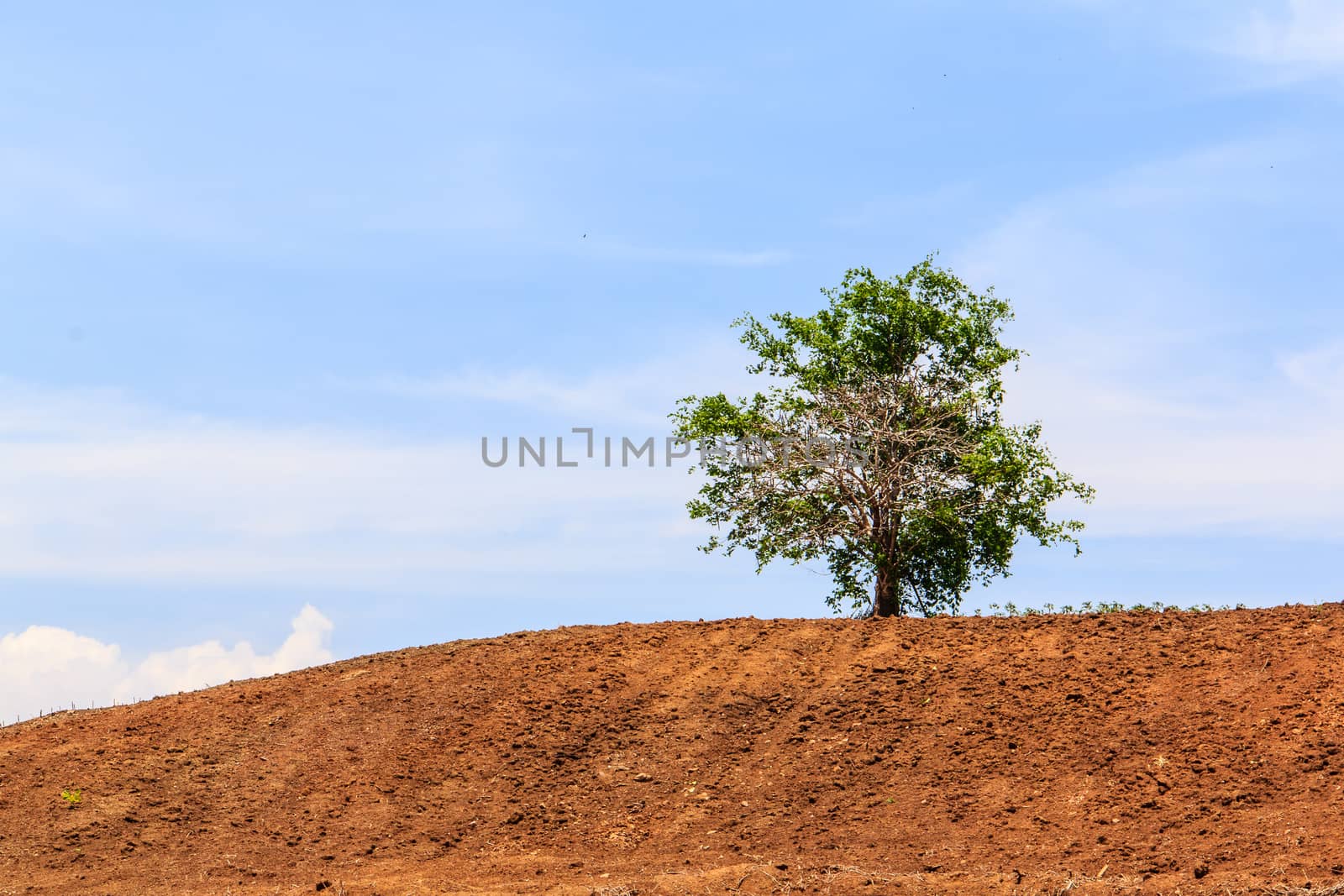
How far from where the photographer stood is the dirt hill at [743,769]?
12.0 metres

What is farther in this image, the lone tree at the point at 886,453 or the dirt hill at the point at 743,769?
the lone tree at the point at 886,453

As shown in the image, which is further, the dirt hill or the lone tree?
the lone tree

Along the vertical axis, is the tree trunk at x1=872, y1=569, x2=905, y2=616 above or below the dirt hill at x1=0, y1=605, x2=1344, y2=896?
above

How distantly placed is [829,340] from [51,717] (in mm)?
16329

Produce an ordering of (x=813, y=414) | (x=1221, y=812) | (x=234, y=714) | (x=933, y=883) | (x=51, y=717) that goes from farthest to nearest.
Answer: (x=813, y=414) < (x=51, y=717) < (x=234, y=714) < (x=1221, y=812) < (x=933, y=883)

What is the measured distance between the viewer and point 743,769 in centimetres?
1452

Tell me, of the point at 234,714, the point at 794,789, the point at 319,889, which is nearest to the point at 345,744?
the point at 234,714

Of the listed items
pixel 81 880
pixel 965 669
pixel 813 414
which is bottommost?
pixel 81 880

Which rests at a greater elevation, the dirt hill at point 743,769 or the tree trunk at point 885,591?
the tree trunk at point 885,591

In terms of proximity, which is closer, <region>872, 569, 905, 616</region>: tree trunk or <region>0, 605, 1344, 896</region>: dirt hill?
<region>0, 605, 1344, 896</region>: dirt hill

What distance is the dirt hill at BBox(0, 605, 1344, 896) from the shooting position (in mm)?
12023

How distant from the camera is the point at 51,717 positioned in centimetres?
2017

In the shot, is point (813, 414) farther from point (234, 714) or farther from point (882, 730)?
point (234, 714)

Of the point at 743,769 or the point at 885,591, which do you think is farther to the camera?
the point at 885,591
